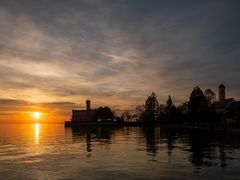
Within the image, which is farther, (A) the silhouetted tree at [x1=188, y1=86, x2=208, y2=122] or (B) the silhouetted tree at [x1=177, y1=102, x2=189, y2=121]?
(B) the silhouetted tree at [x1=177, y1=102, x2=189, y2=121]

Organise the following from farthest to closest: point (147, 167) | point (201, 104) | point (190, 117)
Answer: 1. point (190, 117)
2. point (201, 104)
3. point (147, 167)

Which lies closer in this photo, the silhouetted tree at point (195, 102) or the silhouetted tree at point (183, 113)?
the silhouetted tree at point (195, 102)

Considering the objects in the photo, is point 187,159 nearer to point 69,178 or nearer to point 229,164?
point 229,164

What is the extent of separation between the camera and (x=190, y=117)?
164375 millimetres

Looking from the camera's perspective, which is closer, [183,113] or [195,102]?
[195,102]

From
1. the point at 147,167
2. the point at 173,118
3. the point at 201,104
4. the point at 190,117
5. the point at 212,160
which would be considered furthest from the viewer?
the point at 173,118

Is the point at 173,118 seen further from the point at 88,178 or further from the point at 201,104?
the point at 88,178

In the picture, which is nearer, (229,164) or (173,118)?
(229,164)

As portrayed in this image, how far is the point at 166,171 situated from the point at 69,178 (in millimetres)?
7621

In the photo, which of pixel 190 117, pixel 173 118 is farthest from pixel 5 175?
pixel 173 118

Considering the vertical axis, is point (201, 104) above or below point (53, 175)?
above

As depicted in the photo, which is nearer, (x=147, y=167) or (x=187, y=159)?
(x=147, y=167)

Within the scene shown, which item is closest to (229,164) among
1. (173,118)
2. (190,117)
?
(190,117)

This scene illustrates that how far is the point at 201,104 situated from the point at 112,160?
121 meters
